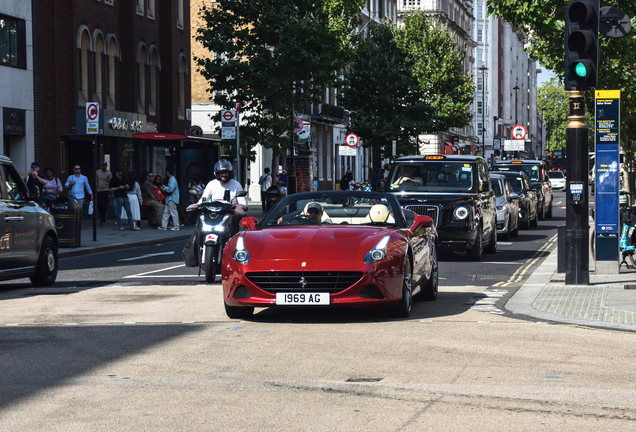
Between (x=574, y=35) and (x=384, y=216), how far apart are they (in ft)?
11.5

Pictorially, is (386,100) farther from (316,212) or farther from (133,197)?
(316,212)

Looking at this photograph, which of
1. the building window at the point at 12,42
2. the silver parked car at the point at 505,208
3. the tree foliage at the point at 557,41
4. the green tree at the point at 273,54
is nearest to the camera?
the tree foliage at the point at 557,41

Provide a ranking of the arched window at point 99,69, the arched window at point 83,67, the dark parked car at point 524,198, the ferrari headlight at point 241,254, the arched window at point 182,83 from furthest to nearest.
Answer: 1. the arched window at point 182,83
2. the arched window at point 99,69
3. the arched window at point 83,67
4. the dark parked car at point 524,198
5. the ferrari headlight at point 241,254

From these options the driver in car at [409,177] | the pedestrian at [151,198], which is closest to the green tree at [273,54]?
the pedestrian at [151,198]

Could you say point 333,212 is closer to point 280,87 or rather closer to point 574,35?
point 574,35

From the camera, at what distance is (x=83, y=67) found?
36.3 meters

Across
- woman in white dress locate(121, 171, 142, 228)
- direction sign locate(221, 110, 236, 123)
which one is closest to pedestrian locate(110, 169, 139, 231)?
woman in white dress locate(121, 171, 142, 228)

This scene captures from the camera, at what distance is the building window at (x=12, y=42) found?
32312 mm

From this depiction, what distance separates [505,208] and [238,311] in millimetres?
15203

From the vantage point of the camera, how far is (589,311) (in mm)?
10672

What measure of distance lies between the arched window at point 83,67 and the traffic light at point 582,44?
25612 mm

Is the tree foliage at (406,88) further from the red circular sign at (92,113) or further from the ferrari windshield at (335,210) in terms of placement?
the ferrari windshield at (335,210)

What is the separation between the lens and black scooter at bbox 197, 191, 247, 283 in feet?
47.3

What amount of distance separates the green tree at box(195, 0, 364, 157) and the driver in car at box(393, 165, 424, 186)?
63.7 ft
